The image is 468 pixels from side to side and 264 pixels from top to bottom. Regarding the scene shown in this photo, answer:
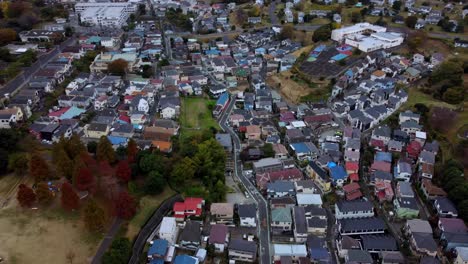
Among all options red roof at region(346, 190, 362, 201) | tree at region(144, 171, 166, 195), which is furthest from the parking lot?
tree at region(144, 171, 166, 195)

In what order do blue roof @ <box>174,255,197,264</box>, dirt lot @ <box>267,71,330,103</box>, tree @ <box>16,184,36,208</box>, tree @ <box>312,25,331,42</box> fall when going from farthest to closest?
tree @ <box>312,25,331,42</box> → dirt lot @ <box>267,71,330,103</box> → tree @ <box>16,184,36,208</box> → blue roof @ <box>174,255,197,264</box>

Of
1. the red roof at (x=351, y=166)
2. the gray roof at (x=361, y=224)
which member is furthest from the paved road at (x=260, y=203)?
the red roof at (x=351, y=166)

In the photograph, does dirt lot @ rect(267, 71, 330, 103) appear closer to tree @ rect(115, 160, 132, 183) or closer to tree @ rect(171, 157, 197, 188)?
tree @ rect(171, 157, 197, 188)

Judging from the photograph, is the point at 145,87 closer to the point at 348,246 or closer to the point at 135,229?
the point at 135,229

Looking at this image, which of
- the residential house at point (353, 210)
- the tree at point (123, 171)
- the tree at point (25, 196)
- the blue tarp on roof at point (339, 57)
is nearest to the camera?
the tree at point (25, 196)

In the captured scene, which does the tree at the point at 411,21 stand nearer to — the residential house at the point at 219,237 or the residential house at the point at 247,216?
the residential house at the point at 247,216

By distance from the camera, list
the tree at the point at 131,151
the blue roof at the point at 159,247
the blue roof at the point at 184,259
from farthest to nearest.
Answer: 1. the tree at the point at 131,151
2. the blue roof at the point at 159,247
3. the blue roof at the point at 184,259

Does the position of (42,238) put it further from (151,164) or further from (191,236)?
(191,236)
